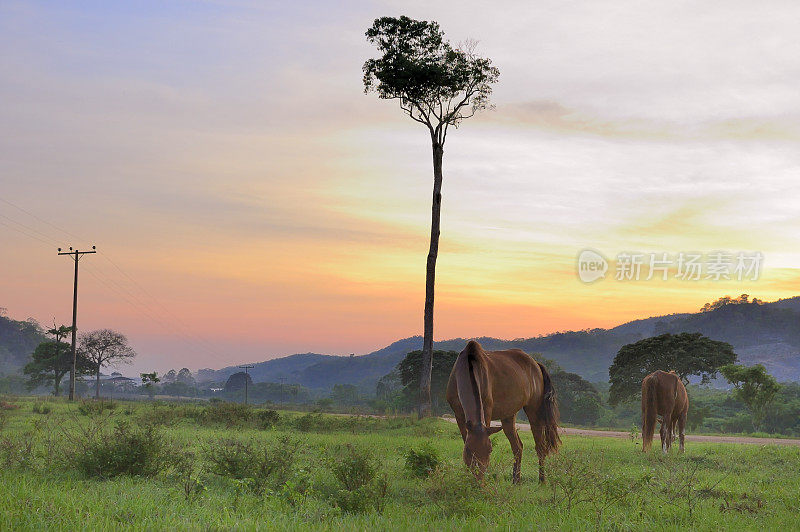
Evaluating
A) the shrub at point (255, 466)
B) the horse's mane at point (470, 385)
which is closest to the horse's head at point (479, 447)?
the horse's mane at point (470, 385)

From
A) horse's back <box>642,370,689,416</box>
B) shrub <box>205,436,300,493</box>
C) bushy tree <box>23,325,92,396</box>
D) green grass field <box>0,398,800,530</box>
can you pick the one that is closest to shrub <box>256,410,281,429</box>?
green grass field <box>0,398,800,530</box>

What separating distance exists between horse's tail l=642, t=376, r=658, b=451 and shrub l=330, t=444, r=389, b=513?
38.7 ft

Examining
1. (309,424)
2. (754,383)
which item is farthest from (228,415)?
(754,383)

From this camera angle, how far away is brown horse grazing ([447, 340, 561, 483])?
9.66m

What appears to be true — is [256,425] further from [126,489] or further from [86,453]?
[126,489]

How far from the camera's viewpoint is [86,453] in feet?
38.0

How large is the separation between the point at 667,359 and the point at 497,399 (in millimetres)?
50860

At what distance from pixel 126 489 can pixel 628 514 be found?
7.82 m

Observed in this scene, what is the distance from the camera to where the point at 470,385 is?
1057cm

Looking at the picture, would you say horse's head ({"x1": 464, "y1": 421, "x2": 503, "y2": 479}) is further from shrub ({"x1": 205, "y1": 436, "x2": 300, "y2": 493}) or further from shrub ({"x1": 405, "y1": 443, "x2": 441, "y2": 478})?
shrub ({"x1": 205, "y1": 436, "x2": 300, "y2": 493})

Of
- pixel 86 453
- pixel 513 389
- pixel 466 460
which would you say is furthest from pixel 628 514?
pixel 86 453

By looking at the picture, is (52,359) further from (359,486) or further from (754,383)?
(359,486)

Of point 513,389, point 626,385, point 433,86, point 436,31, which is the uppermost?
point 436,31

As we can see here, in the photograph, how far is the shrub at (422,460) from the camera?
40.7 ft
